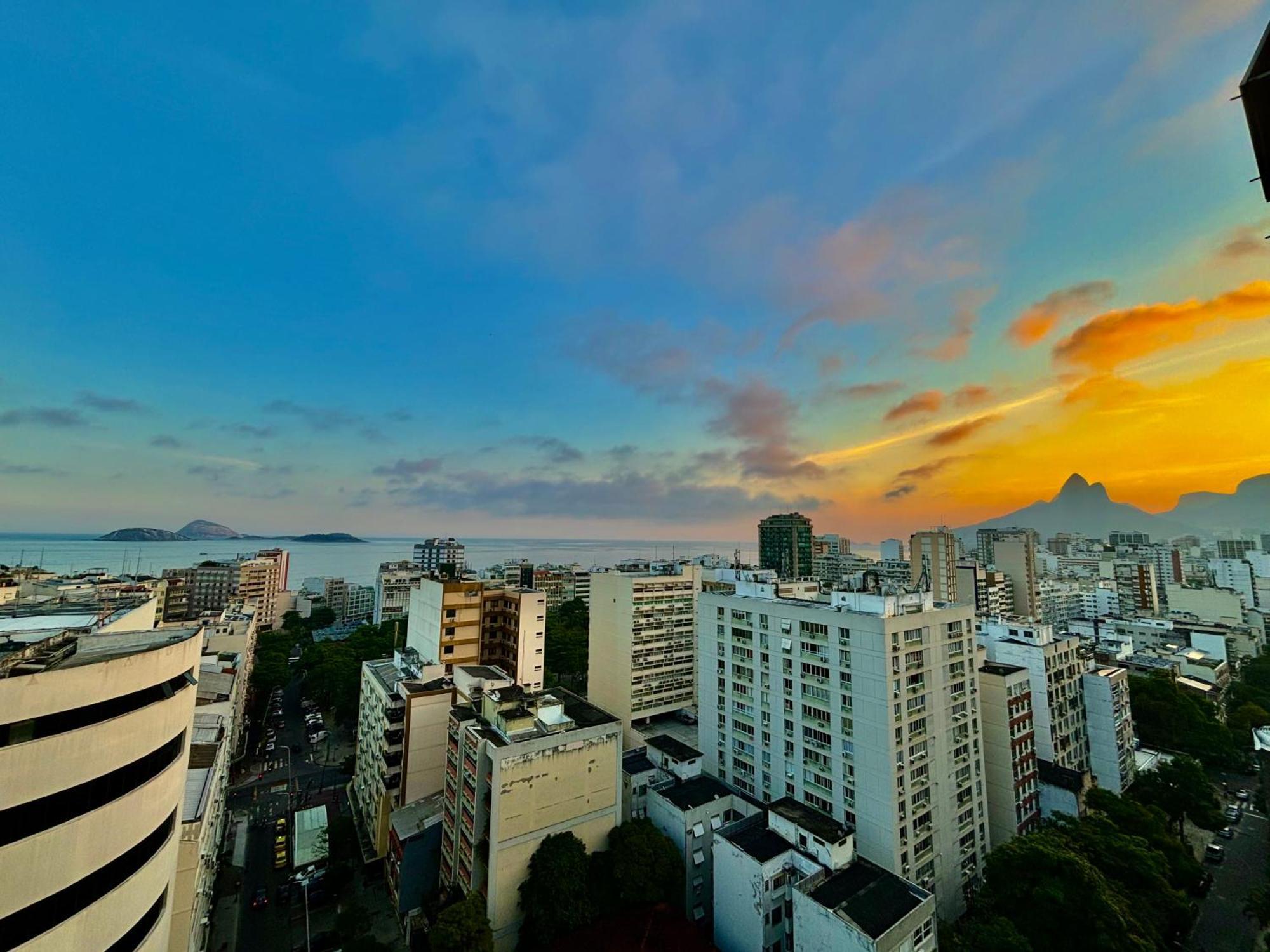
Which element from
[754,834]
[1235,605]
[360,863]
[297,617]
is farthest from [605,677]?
[1235,605]

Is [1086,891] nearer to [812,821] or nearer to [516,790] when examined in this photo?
[812,821]

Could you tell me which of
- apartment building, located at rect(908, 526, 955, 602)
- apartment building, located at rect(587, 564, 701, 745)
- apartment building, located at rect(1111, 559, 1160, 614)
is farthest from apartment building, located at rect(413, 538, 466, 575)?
apartment building, located at rect(1111, 559, 1160, 614)

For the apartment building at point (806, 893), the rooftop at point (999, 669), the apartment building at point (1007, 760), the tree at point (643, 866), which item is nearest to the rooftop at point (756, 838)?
the apartment building at point (806, 893)

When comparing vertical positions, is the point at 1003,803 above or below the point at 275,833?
above

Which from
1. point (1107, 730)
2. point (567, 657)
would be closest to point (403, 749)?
point (567, 657)

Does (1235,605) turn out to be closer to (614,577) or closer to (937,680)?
(937,680)

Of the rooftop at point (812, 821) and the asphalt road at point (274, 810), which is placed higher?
the rooftop at point (812, 821)

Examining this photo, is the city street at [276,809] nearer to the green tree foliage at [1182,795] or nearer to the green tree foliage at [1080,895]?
the green tree foliage at [1080,895]
